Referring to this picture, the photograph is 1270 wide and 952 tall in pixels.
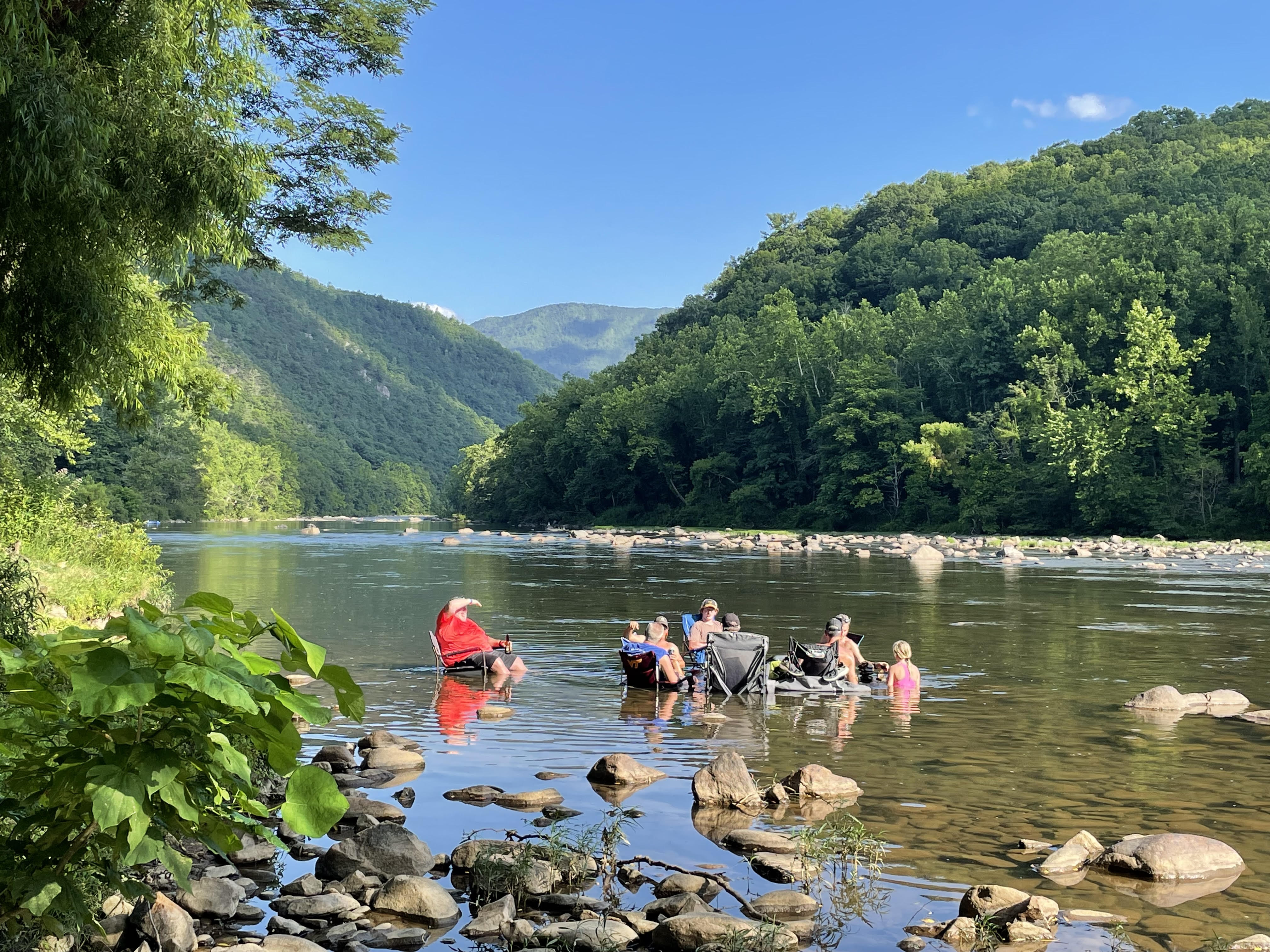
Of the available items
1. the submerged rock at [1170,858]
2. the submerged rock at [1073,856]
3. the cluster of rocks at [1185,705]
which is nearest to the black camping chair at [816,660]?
the cluster of rocks at [1185,705]

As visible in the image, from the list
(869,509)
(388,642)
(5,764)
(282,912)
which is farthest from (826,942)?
(869,509)

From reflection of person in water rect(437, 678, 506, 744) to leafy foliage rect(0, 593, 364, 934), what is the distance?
833cm

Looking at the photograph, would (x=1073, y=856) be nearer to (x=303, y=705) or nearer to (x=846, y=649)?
(x=303, y=705)

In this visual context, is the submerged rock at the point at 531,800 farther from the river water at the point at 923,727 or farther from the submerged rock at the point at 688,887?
the submerged rock at the point at 688,887

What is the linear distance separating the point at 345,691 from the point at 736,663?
11501 millimetres

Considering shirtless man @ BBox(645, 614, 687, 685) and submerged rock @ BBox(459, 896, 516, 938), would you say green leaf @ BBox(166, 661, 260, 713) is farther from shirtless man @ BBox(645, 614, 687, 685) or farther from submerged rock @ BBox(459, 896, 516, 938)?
shirtless man @ BBox(645, 614, 687, 685)

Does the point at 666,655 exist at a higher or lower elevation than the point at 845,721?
higher

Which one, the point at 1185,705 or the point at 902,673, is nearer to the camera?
the point at 1185,705

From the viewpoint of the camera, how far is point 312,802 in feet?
9.13

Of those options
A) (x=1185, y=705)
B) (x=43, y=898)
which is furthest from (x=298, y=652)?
(x=1185, y=705)

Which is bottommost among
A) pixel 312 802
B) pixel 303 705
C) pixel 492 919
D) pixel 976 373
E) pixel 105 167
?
pixel 492 919

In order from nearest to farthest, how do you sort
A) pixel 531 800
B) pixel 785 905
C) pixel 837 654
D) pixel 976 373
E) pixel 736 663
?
1. pixel 785 905
2. pixel 531 800
3. pixel 736 663
4. pixel 837 654
5. pixel 976 373

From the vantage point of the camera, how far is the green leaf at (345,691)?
2842 mm

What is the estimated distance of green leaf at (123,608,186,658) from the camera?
2668 mm
